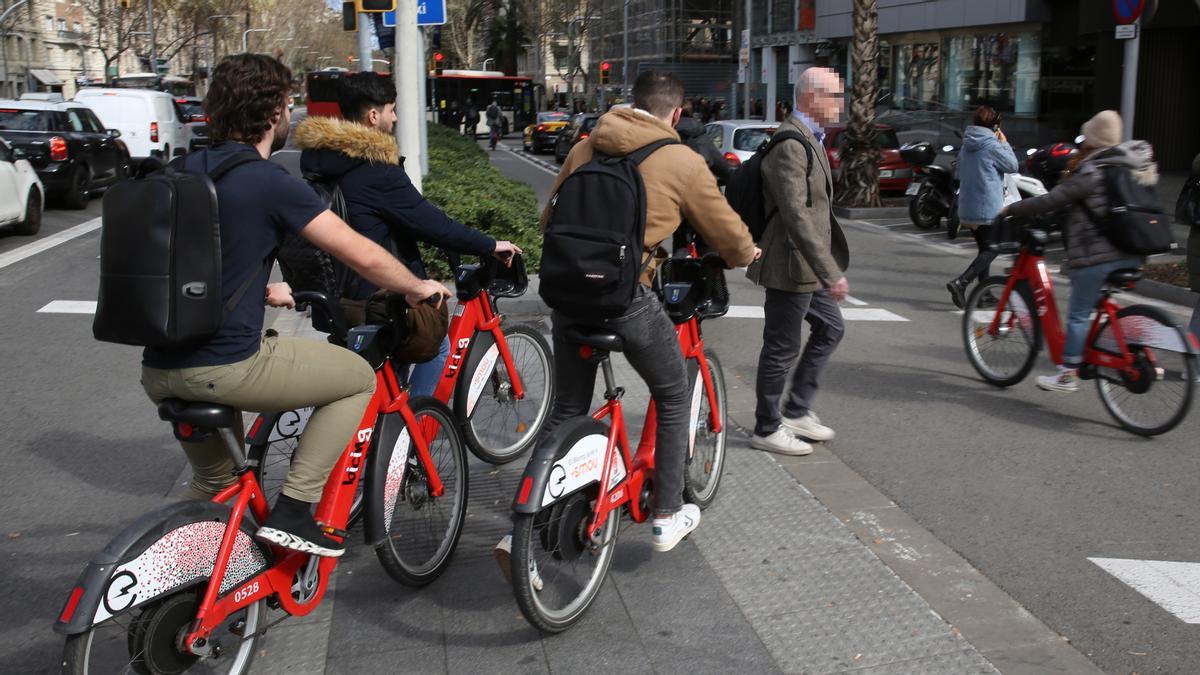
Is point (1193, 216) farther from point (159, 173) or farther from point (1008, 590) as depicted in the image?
point (159, 173)

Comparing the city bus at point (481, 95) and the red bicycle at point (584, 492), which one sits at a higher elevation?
the city bus at point (481, 95)

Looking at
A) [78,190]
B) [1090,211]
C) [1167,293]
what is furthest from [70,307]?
[1167,293]

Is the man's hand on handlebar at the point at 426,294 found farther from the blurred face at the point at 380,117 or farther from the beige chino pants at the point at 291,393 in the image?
the blurred face at the point at 380,117

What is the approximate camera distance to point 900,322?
32.8 ft

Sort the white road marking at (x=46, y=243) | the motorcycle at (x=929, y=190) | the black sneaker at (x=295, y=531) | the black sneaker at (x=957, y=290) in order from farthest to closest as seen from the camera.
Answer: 1. the motorcycle at (x=929, y=190)
2. the white road marking at (x=46, y=243)
3. the black sneaker at (x=957, y=290)
4. the black sneaker at (x=295, y=531)

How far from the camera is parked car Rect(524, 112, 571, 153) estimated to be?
40188 mm

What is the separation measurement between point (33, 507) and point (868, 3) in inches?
613

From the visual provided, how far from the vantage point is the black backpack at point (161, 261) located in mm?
3031

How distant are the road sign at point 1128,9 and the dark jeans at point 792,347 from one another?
7172 mm

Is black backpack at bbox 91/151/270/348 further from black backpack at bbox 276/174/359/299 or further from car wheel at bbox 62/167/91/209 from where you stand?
car wheel at bbox 62/167/91/209

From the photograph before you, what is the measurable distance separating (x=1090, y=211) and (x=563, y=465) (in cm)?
424

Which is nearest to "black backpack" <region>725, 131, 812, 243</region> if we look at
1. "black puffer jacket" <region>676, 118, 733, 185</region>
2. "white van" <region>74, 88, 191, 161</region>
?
"black puffer jacket" <region>676, 118, 733, 185</region>

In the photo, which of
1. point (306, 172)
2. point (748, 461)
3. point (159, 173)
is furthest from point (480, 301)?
point (159, 173)

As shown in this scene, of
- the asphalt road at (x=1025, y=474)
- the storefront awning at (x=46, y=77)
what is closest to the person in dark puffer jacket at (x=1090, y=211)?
the asphalt road at (x=1025, y=474)
